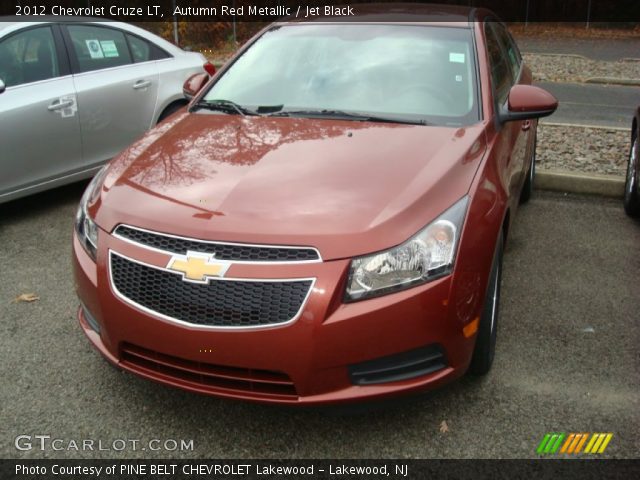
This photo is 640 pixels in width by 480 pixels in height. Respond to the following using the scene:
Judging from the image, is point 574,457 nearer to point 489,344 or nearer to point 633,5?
point 489,344

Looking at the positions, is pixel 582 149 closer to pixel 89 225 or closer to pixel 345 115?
pixel 345 115

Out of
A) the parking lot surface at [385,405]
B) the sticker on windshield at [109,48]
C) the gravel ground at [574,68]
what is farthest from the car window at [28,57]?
the gravel ground at [574,68]

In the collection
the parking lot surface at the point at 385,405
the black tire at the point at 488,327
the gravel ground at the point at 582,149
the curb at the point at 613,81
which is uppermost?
the black tire at the point at 488,327

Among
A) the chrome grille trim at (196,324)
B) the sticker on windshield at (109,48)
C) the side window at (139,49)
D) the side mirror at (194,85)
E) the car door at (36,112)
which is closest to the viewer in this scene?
the chrome grille trim at (196,324)

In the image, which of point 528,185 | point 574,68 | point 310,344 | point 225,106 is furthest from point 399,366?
point 574,68

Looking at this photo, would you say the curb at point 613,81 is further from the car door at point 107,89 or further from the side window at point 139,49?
the car door at point 107,89

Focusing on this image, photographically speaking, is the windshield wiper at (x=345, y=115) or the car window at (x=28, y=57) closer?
the windshield wiper at (x=345, y=115)

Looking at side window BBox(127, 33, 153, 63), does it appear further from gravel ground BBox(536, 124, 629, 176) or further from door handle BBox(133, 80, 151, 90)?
gravel ground BBox(536, 124, 629, 176)

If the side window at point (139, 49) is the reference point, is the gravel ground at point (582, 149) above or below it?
below

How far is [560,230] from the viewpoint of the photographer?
5055 millimetres

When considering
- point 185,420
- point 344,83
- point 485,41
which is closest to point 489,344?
point 185,420

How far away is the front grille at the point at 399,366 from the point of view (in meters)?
2.49

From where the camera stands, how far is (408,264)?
2.48 m

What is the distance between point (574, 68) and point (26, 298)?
12247 millimetres
